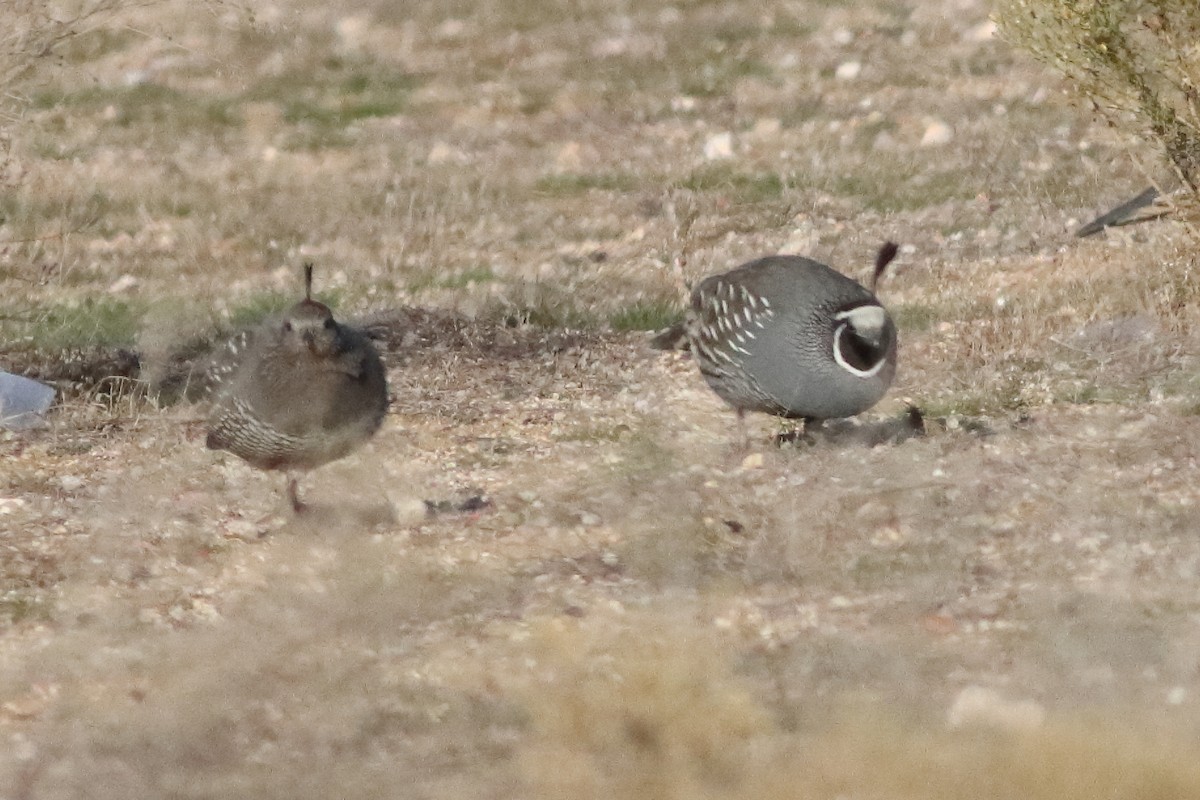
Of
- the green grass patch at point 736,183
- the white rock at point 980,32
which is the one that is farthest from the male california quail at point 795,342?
the white rock at point 980,32

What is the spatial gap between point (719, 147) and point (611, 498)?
5425 millimetres

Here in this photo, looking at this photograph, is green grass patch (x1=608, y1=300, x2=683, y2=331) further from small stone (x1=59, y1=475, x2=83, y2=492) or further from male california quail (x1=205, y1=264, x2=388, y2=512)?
small stone (x1=59, y1=475, x2=83, y2=492)

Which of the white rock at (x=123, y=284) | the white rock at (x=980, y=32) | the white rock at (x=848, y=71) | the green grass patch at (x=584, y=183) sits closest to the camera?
the white rock at (x=123, y=284)

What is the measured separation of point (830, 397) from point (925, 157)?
483 cm

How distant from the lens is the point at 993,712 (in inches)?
164

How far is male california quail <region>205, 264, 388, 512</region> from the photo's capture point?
212 inches

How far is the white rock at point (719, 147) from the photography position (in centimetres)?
1077

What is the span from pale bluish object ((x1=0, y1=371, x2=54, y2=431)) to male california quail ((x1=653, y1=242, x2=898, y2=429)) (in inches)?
94.3

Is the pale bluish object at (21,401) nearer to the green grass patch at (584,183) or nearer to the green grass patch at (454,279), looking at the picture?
the green grass patch at (454,279)

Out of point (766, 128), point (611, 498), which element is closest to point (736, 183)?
point (766, 128)

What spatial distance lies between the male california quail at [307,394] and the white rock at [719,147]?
5475 mm

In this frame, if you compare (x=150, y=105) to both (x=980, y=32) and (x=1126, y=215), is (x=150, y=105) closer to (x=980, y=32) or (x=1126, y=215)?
(x=980, y=32)

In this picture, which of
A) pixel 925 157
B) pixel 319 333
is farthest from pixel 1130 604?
pixel 925 157

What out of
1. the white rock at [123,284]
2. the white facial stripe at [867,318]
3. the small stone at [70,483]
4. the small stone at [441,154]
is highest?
the white facial stripe at [867,318]
